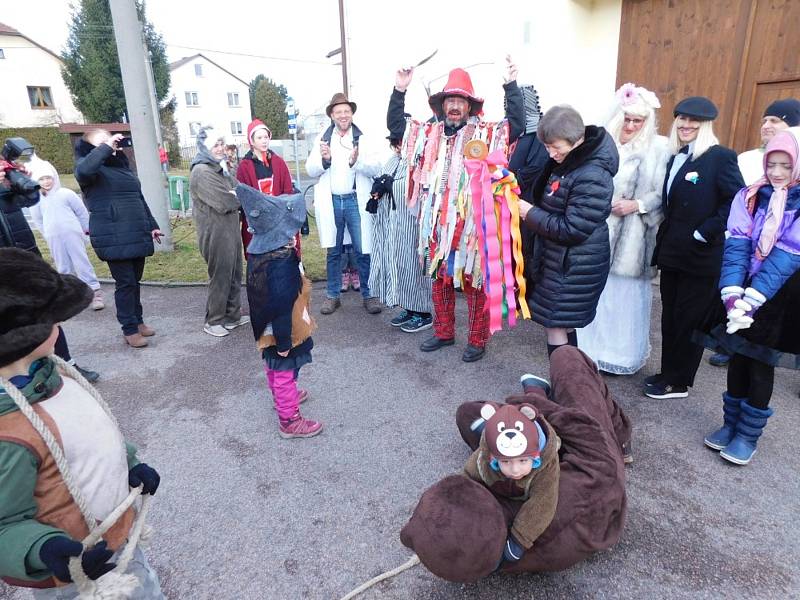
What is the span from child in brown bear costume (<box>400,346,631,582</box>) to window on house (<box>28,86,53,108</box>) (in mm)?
43707

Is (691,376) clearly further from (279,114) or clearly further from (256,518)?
(279,114)

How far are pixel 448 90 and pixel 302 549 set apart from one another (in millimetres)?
3248

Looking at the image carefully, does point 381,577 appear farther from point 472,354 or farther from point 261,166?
point 261,166

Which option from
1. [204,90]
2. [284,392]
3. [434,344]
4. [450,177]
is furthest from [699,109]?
[204,90]

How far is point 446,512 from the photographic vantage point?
5.95 ft

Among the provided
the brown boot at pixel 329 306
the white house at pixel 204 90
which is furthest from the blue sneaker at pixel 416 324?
the white house at pixel 204 90

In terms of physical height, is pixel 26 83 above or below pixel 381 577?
above

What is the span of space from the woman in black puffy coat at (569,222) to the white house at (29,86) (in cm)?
3811

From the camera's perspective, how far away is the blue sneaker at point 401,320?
5102mm

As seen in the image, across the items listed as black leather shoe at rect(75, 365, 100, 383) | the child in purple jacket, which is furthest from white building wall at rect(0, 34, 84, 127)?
the child in purple jacket

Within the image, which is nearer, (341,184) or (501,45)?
(341,184)

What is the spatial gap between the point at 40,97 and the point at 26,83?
1073 mm

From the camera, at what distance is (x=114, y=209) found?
171 inches

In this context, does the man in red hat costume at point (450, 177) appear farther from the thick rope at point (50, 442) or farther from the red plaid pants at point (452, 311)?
the thick rope at point (50, 442)
